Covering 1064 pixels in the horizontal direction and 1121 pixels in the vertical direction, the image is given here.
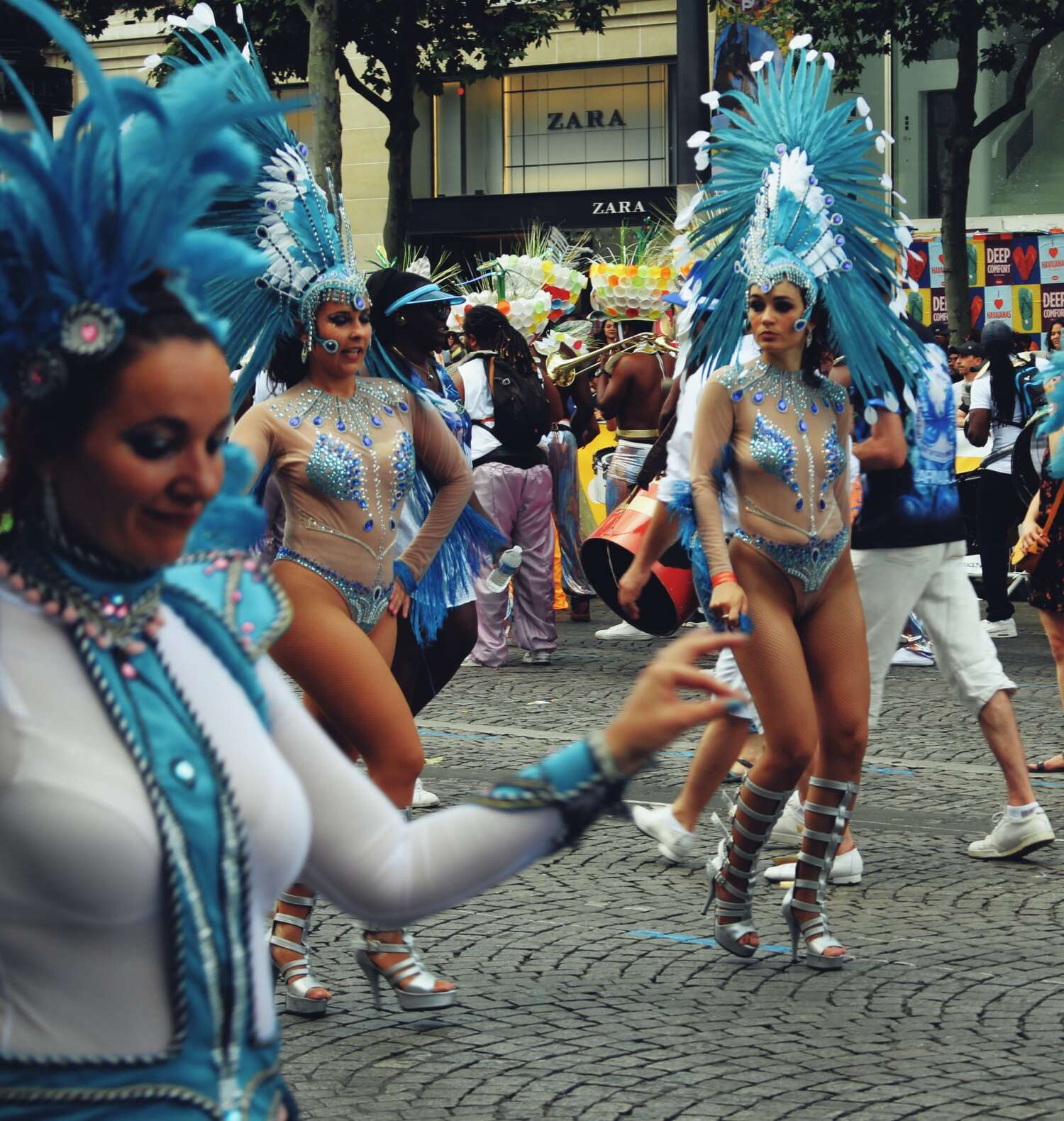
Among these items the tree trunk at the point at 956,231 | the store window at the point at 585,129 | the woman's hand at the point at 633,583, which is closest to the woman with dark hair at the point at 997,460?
the woman's hand at the point at 633,583

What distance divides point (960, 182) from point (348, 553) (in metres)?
18.3

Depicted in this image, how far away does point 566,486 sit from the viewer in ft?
41.9

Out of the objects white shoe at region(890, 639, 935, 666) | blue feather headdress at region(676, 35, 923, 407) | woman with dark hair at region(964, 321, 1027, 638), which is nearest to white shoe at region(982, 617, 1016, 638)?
woman with dark hair at region(964, 321, 1027, 638)

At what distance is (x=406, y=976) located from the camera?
4.67m

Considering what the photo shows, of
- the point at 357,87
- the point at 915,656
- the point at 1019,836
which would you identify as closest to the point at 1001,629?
the point at 915,656

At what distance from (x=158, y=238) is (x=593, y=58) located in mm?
29256

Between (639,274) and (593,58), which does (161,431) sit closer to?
(639,274)

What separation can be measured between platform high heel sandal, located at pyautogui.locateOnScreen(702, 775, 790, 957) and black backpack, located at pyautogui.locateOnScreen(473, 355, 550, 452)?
20.2ft

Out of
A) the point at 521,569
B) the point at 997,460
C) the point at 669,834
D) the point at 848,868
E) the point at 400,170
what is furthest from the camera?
the point at 400,170

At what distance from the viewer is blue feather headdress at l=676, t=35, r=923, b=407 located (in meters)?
5.28

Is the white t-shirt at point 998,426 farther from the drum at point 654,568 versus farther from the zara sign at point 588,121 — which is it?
the zara sign at point 588,121

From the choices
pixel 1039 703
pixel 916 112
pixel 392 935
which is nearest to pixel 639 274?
pixel 1039 703

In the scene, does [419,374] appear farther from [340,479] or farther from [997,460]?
[997,460]

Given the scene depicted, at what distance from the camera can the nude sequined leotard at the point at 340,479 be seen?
4.84 metres
